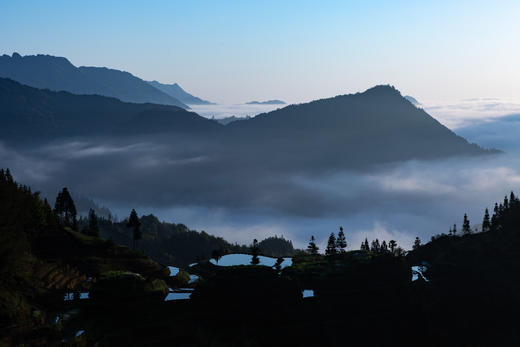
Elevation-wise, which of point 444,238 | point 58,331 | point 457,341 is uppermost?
point 444,238

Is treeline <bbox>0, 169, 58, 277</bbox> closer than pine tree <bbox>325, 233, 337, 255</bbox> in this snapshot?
Yes

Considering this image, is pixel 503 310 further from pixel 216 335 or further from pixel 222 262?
pixel 222 262

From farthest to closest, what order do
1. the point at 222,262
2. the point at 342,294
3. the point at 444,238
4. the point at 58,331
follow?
the point at 444,238
the point at 222,262
the point at 342,294
the point at 58,331

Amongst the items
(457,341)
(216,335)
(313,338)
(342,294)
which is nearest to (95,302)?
(216,335)

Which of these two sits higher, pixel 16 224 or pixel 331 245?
pixel 16 224

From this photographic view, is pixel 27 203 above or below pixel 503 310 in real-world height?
above

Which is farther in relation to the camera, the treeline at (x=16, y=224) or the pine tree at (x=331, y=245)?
the pine tree at (x=331, y=245)

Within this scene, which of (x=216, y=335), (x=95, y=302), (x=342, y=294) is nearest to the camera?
(x=216, y=335)

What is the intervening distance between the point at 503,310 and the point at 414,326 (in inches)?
842

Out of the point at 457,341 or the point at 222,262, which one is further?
the point at 222,262

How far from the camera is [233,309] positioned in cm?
7544

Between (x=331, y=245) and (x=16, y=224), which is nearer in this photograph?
(x=16, y=224)

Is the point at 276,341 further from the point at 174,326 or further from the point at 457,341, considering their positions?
the point at 457,341

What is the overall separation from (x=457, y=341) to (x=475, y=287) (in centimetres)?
2578
